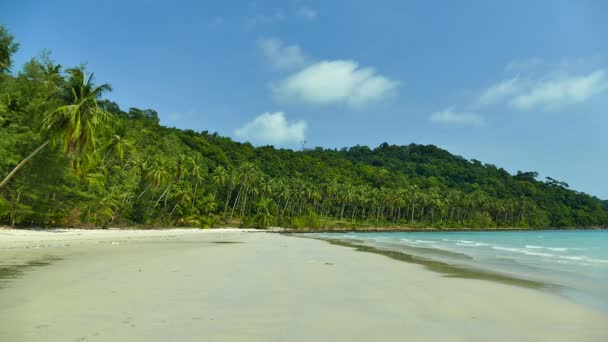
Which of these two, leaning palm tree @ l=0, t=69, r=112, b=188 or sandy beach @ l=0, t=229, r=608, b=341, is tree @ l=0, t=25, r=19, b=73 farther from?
sandy beach @ l=0, t=229, r=608, b=341

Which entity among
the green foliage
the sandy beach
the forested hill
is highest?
the forested hill

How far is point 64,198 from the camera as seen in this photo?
3800 centimetres

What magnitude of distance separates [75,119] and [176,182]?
4792 centimetres

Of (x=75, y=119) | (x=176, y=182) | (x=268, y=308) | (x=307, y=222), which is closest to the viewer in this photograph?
(x=268, y=308)

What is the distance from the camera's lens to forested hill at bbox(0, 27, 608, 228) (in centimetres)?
3338

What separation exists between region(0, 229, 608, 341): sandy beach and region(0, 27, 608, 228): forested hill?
22.1 metres

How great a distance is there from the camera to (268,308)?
25.8ft

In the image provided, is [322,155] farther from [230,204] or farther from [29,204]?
[29,204]

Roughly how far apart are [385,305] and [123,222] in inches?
2255

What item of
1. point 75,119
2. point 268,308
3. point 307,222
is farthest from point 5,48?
point 307,222

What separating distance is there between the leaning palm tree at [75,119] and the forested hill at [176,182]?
9cm

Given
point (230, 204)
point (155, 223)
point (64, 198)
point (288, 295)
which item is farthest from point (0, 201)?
point (230, 204)

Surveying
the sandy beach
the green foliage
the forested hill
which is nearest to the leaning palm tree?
the forested hill

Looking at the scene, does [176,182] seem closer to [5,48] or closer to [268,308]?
[5,48]
